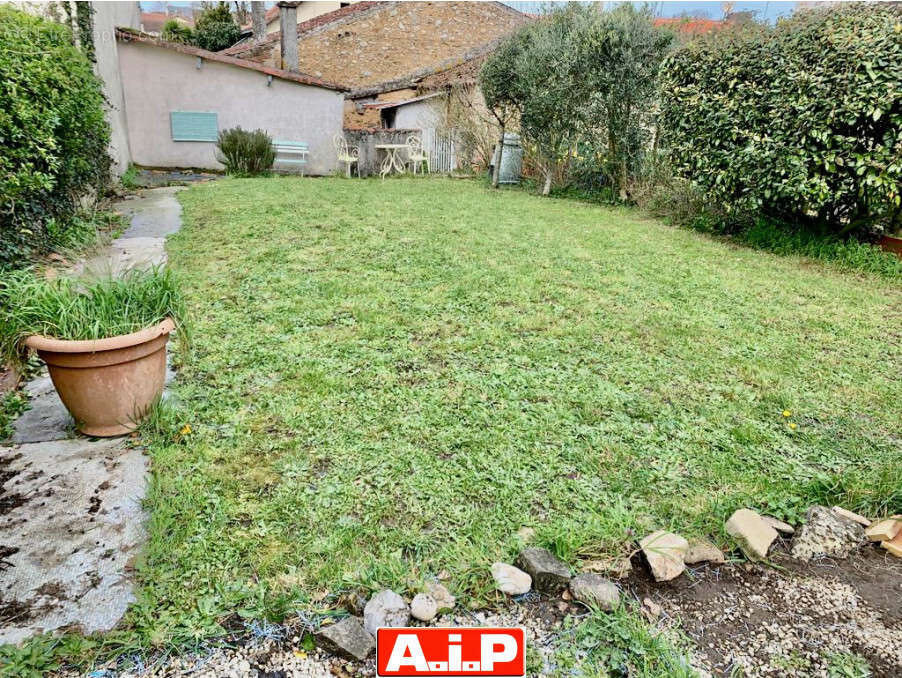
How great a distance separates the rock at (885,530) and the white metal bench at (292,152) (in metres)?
15.2

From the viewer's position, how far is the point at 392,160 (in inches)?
590

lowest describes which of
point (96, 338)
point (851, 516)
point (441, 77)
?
point (851, 516)

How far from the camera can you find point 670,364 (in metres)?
3.49

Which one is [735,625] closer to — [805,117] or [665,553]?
[665,553]

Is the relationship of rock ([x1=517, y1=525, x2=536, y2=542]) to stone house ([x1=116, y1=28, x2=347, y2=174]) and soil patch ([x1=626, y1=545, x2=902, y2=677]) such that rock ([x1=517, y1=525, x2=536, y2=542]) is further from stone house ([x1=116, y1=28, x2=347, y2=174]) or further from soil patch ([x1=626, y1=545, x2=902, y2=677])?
stone house ([x1=116, y1=28, x2=347, y2=174])

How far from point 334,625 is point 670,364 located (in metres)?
2.67

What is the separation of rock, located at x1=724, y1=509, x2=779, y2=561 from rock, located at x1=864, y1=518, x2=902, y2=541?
1.16 ft

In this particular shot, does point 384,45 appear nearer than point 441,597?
No

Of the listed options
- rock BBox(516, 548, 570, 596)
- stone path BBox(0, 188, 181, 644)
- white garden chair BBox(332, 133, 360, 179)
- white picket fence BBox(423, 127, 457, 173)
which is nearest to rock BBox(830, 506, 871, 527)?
rock BBox(516, 548, 570, 596)

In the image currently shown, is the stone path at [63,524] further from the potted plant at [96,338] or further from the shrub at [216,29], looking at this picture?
the shrub at [216,29]

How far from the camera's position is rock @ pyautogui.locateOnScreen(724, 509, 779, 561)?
195cm

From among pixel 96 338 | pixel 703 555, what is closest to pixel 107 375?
pixel 96 338

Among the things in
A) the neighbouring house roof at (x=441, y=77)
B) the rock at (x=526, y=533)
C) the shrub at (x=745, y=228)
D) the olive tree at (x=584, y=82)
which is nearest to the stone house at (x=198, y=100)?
the neighbouring house roof at (x=441, y=77)

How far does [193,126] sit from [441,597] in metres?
15.4
